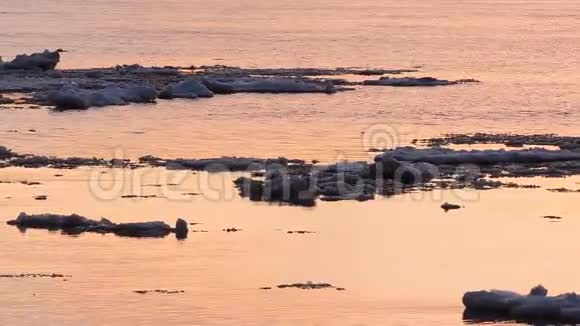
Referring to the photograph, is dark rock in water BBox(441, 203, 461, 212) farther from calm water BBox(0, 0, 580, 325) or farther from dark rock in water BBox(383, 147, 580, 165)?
dark rock in water BBox(383, 147, 580, 165)

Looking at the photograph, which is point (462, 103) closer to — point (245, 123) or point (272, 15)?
point (245, 123)

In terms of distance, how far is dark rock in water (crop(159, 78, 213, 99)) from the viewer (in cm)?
3681

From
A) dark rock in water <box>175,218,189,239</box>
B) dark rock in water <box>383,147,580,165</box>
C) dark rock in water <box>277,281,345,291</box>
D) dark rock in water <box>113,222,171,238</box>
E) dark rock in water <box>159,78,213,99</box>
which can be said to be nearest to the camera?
dark rock in water <box>277,281,345,291</box>

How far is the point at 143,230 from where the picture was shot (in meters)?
18.5

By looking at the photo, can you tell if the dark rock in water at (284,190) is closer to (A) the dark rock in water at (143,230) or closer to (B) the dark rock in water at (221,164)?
(B) the dark rock in water at (221,164)

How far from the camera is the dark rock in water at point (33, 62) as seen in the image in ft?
140

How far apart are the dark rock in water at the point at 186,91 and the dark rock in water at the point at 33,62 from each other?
273 inches

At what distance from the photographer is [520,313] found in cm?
1420

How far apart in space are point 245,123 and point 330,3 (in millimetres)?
105561

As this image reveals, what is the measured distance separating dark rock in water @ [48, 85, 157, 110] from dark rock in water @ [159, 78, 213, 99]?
2.40 ft

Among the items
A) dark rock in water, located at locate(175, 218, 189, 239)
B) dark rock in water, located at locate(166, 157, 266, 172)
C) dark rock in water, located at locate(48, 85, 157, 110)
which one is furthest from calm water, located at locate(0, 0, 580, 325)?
dark rock in water, located at locate(166, 157, 266, 172)

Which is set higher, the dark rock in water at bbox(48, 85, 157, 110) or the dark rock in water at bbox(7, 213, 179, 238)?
the dark rock in water at bbox(48, 85, 157, 110)

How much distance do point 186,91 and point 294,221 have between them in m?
17.9
